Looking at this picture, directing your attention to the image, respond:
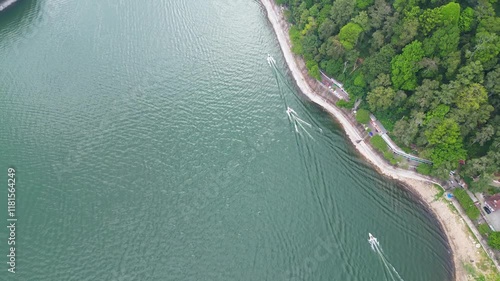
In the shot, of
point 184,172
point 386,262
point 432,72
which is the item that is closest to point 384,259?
point 386,262

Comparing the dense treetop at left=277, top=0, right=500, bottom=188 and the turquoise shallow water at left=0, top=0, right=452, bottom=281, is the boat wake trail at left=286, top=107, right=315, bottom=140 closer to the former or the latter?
the turquoise shallow water at left=0, top=0, right=452, bottom=281

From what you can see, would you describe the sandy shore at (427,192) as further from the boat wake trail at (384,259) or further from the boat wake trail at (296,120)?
the boat wake trail at (384,259)

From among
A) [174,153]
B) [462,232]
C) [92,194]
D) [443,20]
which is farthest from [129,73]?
[462,232]

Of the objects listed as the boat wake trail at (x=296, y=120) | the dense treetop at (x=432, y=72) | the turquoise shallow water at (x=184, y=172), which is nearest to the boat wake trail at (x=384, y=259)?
the turquoise shallow water at (x=184, y=172)

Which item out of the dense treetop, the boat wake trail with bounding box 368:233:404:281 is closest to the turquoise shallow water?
the boat wake trail with bounding box 368:233:404:281

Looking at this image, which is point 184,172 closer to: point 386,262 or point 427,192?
point 386,262

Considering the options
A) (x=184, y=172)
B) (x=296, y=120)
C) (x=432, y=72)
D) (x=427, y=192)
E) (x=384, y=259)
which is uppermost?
(x=432, y=72)
